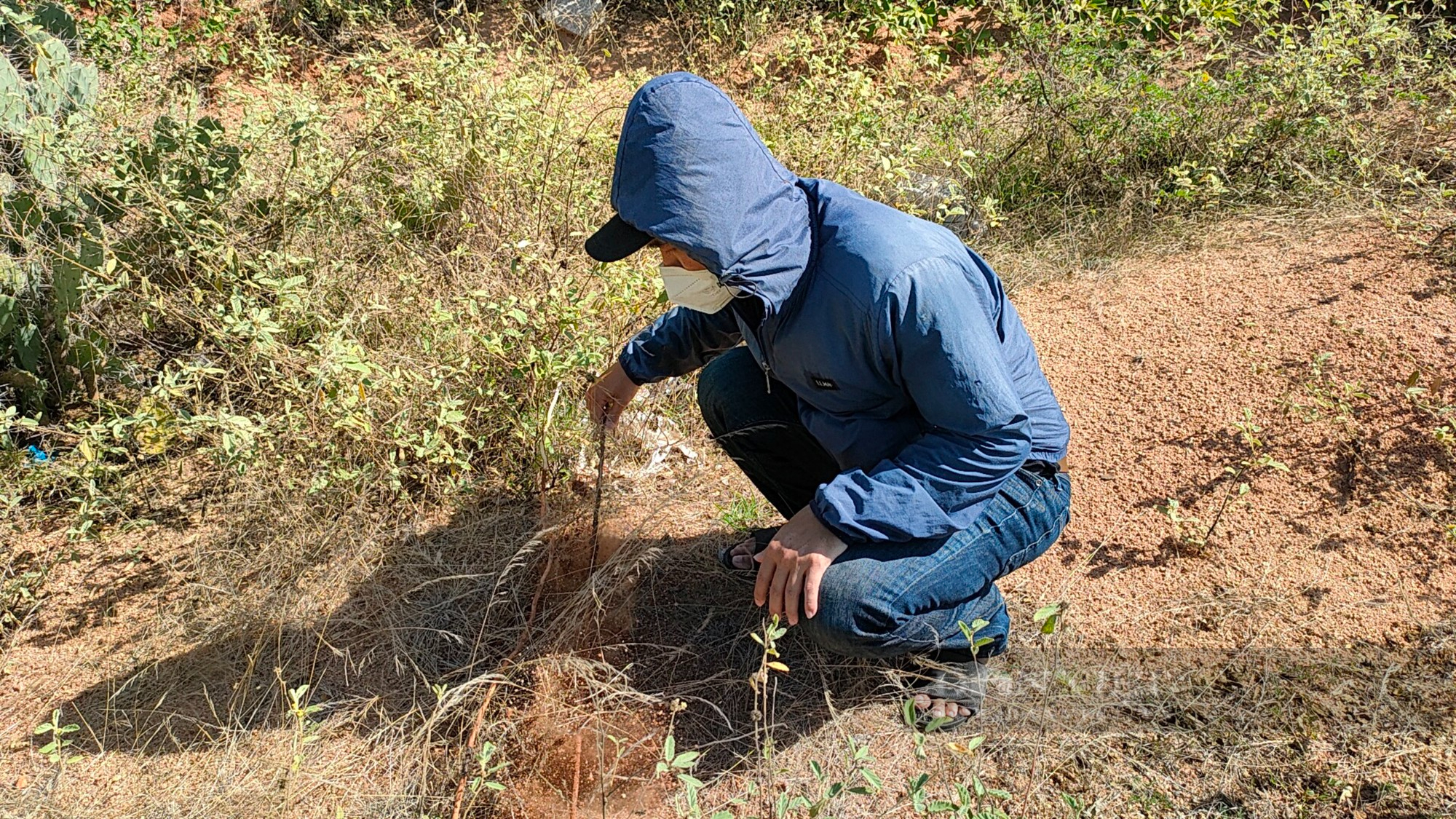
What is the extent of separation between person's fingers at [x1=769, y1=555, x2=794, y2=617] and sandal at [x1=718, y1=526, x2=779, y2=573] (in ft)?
1.97

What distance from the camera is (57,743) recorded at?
2.05 metres

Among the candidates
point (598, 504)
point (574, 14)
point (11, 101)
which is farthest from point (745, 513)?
point (574, 14)

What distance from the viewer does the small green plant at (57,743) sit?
78.7 inches

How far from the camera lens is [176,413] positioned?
2.77 metres

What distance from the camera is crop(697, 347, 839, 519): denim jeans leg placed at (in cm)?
222

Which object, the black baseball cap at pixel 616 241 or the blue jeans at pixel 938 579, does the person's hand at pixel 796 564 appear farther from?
the black baseball cap at pixel 616 241

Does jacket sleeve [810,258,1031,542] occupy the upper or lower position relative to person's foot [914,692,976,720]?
upper

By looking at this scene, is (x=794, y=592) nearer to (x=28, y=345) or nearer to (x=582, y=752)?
(x=582, y=752)

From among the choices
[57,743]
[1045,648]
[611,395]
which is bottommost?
[1045,648]

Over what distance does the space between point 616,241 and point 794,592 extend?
68cm

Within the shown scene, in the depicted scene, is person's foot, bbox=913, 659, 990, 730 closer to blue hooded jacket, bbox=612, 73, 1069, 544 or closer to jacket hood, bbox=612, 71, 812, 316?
blue hooded jacket, bbox=612, 73, 1069, 544

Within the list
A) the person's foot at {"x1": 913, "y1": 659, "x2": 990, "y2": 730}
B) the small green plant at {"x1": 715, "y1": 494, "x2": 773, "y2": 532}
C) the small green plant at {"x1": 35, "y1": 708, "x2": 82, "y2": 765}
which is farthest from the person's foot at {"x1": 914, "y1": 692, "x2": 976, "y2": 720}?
the small green plant at {"x1": 35, "y1": 708, "x2": 82, "y2": 765}

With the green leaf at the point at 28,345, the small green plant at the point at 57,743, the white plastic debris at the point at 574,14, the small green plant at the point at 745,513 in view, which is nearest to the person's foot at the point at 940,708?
the small green plant at the point at 745,513

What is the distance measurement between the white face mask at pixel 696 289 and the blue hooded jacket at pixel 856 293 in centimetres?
9
